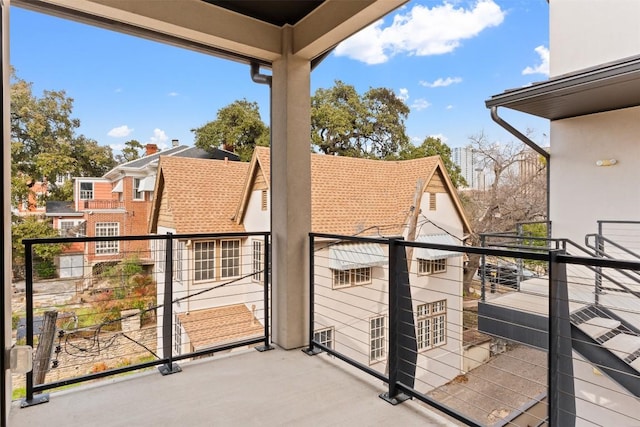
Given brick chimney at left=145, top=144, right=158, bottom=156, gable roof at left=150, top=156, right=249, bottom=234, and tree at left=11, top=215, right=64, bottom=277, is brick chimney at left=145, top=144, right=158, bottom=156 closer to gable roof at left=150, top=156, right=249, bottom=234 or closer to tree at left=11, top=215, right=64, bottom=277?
gable roof at left=150, top=156, right=249, bottom=234

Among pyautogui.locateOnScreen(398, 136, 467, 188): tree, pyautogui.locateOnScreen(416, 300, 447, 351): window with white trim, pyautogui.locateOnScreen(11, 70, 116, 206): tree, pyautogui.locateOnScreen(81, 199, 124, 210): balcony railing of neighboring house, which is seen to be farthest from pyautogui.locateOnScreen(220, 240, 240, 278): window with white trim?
pyautogui.locateOnScreen(416, 300, 447, 351): window with white trim

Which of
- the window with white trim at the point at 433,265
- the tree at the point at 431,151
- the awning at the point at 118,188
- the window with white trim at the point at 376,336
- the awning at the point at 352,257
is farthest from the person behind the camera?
the tree at the point at 431,151

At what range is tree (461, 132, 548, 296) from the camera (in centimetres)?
365

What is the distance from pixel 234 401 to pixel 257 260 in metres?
1.19

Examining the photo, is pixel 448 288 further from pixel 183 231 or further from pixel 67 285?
pixel 67 285

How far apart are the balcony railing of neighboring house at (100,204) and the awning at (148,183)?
21 centimetres

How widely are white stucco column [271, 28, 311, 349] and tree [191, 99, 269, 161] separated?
0.37 metres

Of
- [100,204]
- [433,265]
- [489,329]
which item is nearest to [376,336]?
[489,329]

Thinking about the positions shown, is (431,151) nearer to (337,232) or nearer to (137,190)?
(337,232)

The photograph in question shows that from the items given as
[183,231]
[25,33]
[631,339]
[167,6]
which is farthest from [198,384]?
[631,339]

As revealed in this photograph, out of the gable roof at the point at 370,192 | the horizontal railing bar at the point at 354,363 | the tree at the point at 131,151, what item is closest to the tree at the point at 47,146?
the tree at the point at 131,151

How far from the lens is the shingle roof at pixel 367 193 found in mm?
3627

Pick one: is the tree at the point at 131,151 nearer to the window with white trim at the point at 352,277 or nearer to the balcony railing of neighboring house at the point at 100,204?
the balcony railing of neighboring house at the point at 100,204

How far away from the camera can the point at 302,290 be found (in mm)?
2643
